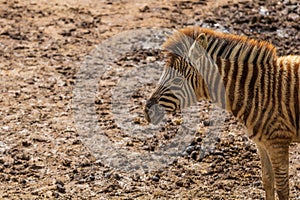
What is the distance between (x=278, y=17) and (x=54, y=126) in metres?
5.49

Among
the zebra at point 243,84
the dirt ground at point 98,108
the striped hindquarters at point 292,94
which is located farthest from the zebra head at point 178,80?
the dirt ground at point 98,108

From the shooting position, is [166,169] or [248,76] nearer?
[248,76]

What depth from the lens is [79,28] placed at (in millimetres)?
12531

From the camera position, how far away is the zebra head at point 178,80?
22.1 feet

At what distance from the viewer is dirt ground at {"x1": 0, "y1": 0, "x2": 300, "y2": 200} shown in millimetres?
7742

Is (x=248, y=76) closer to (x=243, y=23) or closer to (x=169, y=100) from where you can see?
(x=169, y=100)

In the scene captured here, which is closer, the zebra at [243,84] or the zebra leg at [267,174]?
the zebra at [243,84]

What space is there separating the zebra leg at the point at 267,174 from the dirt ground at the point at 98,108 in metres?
0.30

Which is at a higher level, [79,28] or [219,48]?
[219,48]

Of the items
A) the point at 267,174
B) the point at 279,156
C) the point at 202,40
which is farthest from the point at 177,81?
the point at 267,174

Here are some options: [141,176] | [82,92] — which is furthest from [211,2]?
[141,176]

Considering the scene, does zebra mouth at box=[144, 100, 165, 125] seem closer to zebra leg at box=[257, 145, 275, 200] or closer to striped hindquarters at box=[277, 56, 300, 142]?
zebra leg at box=[257, 145, 275, 200]

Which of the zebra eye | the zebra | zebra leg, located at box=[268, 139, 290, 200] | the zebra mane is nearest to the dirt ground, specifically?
zebra leg, located at box=[268, 139, 290, 200]

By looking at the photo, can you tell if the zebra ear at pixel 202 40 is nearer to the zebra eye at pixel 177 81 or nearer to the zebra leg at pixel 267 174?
the zebra eye at pixel 177 81
